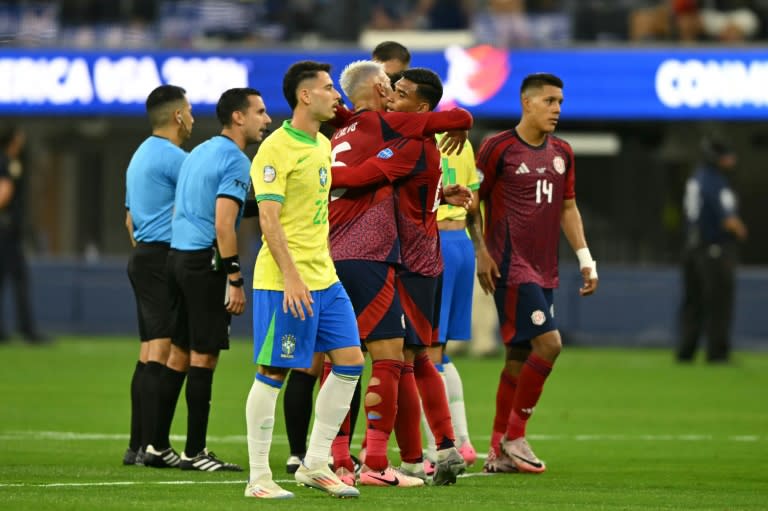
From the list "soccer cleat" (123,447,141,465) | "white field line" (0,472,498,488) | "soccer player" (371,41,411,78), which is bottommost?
"soccer cleat" (123,447,141,465)

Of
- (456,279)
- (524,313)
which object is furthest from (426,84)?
(524,313)

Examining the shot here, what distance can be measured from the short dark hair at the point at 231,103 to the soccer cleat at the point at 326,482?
242 cm

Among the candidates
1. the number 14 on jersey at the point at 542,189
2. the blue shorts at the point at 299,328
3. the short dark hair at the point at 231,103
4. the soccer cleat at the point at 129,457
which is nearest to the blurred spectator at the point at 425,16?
the number 14 on jersey at the point at 542,189

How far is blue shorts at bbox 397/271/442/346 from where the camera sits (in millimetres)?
9188

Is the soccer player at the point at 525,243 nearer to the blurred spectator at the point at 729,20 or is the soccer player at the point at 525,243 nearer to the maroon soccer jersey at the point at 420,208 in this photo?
the maroon soccer jersey at the point at 420,208

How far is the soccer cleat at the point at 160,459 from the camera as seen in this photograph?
32.9 feet

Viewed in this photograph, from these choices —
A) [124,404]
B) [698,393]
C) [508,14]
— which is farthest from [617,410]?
[508,14]

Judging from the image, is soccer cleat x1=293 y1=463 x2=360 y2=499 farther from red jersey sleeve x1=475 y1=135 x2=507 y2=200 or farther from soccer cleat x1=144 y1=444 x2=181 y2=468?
red jersey sleeve x1=475 y1=135 x2=507 y2=200

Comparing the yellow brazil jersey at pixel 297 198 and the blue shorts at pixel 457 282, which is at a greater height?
the yellow brazil jersey at pixel 297 198

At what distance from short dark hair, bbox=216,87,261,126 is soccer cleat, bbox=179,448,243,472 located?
1979mm

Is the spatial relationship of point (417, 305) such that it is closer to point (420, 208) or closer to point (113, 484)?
point (420, 208)

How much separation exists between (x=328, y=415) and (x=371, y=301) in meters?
0.81

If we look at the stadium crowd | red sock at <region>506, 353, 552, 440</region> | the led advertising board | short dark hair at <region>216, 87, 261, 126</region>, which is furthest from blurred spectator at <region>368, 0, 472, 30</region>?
short dark hair at <region>216, 87, 261, 126</region>

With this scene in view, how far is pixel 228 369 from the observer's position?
61.3 feet
